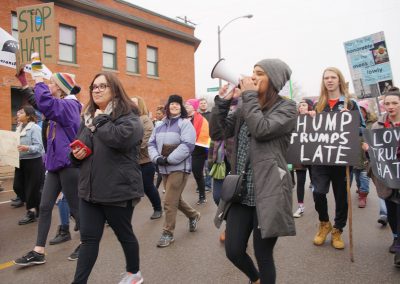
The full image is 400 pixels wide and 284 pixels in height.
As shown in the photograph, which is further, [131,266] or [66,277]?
[66,277]

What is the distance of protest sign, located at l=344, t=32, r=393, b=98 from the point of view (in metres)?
6.56

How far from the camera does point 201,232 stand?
515 cm

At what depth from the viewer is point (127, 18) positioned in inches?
748

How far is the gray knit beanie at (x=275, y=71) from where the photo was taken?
2.60 m

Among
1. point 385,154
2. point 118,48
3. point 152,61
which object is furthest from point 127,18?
point 385,154

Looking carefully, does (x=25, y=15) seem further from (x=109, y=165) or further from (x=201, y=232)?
(x=201, y=232)

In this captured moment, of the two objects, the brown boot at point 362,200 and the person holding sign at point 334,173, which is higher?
the person holding sign at point 334,173

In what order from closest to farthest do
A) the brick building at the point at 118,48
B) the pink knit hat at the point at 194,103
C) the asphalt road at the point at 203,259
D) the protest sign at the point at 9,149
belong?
the asphalt road at the point at 203,259, the protest sign at the point at 9,149, the pink knit hat at the point at 194,103, the brick building at the point at 118,48

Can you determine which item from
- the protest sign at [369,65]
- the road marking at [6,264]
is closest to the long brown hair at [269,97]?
the road marking at [6,264]

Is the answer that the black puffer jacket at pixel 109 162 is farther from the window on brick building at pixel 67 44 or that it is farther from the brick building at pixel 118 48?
the window on brick building at pixel 67 44

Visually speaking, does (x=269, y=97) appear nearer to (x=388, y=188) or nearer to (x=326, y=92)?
(x=326, y=92)

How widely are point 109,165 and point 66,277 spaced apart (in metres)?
1.46

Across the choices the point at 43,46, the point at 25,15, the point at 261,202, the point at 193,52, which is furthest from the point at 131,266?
the point at 193,52

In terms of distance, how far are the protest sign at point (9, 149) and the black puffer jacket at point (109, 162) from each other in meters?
2.98
